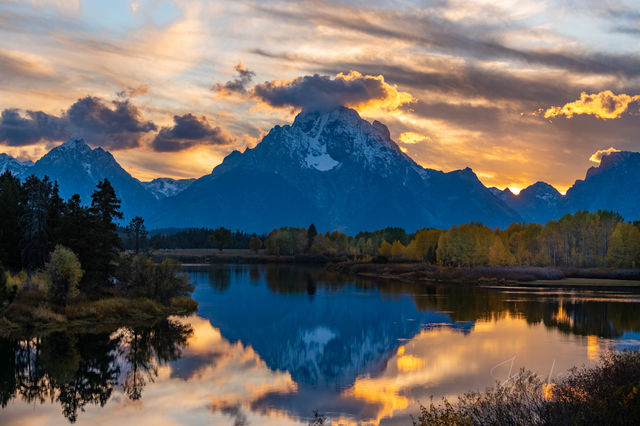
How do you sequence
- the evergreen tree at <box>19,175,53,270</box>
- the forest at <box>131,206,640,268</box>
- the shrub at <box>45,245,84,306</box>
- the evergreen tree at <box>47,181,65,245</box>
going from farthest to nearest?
the forest at <box>131,206,640,268</box> < the evergreen tree at <box>47,181,65,245</box> < the evergreen tree at <box>19,175,53,270</box> < the shrub at <box>45,245,84,306</box>

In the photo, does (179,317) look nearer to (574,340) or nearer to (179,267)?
(179,267)

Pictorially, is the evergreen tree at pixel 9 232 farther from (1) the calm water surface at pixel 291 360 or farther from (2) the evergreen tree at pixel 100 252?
(1) the calm water surface at pixel 291 360

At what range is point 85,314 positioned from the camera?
2063 inches

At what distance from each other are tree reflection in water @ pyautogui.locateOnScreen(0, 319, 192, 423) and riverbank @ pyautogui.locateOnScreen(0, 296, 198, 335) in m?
3.00

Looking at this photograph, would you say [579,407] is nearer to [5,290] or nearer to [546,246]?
[5,290]

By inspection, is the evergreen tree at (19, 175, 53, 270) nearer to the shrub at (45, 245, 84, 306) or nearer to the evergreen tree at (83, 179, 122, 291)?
the evergreen tree at (83, 179, 122, 291)

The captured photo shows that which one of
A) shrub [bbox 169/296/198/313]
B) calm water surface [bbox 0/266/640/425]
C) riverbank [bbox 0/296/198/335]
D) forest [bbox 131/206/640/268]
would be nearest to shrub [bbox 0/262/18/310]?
riverbank [bbox 0/296/198/335]

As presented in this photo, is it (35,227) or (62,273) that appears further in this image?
(35,227)

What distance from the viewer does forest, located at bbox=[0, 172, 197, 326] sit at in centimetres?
5144

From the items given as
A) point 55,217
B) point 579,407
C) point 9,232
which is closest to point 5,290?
point 9,232

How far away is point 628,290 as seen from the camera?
98375 millimetres

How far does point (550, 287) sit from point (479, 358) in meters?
73.6

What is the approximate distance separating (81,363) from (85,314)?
16.2 m

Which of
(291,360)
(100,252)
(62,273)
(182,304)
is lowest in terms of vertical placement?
(291,360)
